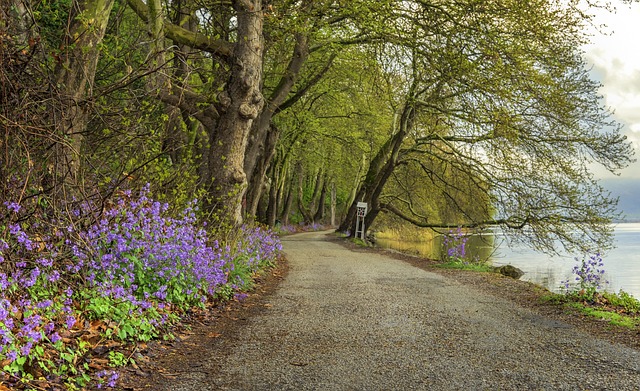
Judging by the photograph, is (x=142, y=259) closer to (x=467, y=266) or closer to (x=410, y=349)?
(x=410, y=349)

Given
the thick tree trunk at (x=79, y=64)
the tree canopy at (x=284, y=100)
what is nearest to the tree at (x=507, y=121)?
the tree canopy at (x=284, y=100)

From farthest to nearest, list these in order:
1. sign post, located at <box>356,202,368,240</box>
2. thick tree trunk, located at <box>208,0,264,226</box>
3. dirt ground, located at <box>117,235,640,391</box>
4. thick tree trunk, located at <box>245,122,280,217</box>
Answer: sign post, located at <box>356,202,368,240</box> → thick tree trunk, located at <box>245,122,280,217</box> → thick tree trunk, located at <box>208,0,264,226</box> → dirt ground, located at <box>117,235,640,391</box>

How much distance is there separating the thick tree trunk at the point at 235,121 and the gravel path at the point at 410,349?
222cm

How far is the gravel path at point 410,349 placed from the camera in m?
4.99

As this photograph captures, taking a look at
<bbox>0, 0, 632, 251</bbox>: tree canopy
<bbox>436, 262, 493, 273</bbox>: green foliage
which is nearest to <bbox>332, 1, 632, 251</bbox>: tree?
<bbox>0, 0, 632, 251</bbox>: tree canopy

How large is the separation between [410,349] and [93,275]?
3411 mm

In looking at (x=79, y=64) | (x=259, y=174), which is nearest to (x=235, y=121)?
(x=79, y=64)

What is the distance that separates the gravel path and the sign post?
16.3m

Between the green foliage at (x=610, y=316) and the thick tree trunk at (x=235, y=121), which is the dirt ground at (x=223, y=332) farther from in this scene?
the thick tree trunk at (x=235, y=121)

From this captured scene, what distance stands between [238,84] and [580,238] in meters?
12.3

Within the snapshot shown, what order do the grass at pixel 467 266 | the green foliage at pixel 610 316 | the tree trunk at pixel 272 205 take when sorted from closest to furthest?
1. the green foliage at pixel 610 316
2. the grass at pixel 467 266
3. the tree trunk at pixel 272 205

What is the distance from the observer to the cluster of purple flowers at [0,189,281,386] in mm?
4477

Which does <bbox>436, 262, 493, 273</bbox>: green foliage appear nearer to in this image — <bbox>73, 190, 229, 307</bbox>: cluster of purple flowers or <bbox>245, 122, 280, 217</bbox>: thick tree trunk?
<bbox>245, 122, 280, 217</bbox>: thick tree trunk

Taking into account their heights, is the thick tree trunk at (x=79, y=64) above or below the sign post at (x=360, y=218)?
above
